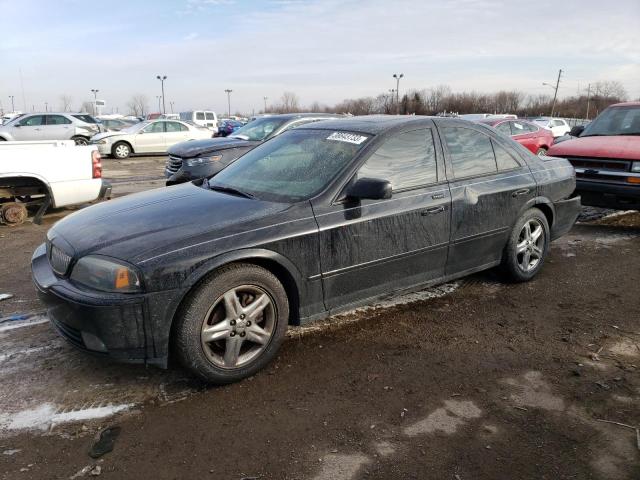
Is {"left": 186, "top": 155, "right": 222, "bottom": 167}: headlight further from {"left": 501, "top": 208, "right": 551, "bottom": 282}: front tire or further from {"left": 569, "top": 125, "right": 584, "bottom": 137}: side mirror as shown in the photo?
Answer: {"left": 569, "top": 125, "right": 584, "bottom": 137}: side mirror

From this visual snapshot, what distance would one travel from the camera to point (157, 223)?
3.18 meters

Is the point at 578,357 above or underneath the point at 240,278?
underneath

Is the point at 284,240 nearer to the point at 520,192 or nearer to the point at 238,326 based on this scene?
the point at 238,326

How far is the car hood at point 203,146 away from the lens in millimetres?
8570

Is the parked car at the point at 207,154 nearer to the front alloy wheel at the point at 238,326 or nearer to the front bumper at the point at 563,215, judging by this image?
the front bumper at the point at 563,215

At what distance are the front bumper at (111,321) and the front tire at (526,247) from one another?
3175 millimetres

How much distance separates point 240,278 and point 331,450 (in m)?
1.10

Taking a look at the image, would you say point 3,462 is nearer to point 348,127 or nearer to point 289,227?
point 289,227

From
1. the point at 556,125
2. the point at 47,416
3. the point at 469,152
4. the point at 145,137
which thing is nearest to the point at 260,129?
the point at 469,152

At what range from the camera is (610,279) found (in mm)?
5031

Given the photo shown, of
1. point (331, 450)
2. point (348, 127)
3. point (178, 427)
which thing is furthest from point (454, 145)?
point (178, 427)

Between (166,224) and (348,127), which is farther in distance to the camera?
(348,127)

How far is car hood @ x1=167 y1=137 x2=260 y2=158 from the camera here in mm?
8570

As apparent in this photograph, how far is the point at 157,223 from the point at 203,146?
5879mm
